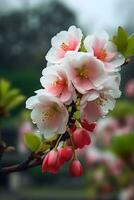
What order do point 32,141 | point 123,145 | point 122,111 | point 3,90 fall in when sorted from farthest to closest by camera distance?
1. point 122,111
2. point 123,145
3. point 3,90
4. point 32,141

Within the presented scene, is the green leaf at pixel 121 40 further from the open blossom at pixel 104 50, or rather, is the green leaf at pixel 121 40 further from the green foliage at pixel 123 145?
the green foliage at pixel 123 145

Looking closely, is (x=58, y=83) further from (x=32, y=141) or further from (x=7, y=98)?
(x=7, y=98)

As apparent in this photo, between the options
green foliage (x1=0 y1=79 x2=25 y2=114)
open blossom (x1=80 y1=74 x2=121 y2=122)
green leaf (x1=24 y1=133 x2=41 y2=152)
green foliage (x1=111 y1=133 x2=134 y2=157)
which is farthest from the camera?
green foliage (x1=111 y1=133 x2=134 y2=157)

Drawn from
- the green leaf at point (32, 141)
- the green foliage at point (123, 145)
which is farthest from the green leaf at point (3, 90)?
the green foliage at point (123, 145)

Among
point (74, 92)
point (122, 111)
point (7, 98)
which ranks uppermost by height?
point (74, 92)

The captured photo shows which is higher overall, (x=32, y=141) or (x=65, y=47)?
Answer: (x=65, y=47)

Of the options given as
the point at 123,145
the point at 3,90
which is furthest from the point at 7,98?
the point at 123,145

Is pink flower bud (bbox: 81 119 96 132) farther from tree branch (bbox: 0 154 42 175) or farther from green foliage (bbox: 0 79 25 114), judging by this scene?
green foliage (bbox: 0 79 25 114)

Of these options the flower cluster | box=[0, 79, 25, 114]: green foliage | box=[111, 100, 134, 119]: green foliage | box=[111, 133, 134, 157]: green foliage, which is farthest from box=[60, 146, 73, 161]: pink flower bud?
box=[111, 100, 134, 119]: green foliage
